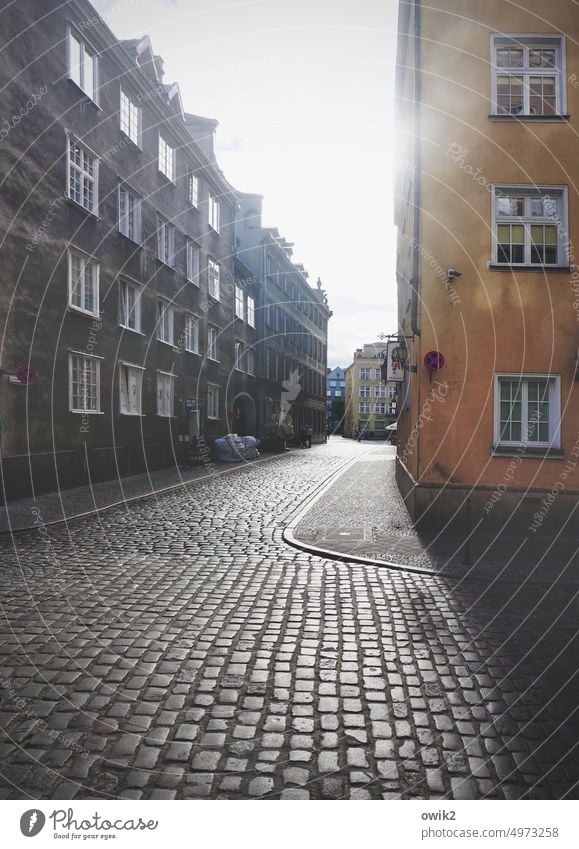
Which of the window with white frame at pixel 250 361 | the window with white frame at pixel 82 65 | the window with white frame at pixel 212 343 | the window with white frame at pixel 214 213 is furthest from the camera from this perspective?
the window with white frame at pixel 250 361

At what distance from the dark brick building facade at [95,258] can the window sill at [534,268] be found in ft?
34.6

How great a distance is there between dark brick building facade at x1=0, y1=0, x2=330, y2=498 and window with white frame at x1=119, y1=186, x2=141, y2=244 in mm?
67

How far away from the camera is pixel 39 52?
48.9 feet

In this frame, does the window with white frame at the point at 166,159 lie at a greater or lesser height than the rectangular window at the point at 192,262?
greater

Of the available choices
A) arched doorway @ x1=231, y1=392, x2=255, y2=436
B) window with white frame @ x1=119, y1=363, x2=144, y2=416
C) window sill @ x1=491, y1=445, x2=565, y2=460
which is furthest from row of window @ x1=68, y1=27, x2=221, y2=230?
arched doorway @ x1=231, y1=392, x2=255, y2=436

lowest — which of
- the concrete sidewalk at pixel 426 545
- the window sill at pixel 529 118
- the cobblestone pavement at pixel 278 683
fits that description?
the concrete sidewalk at pixel 426 545

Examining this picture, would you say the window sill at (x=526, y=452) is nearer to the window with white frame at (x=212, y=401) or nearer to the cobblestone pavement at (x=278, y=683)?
the cobblestone pavement at (x=278, y=683)

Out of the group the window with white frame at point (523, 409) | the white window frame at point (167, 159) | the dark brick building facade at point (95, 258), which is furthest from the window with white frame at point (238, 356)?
the window with white frame at point (523, 409)

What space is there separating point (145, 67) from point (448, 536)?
21868 mm

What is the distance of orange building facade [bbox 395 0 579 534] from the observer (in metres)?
11.0

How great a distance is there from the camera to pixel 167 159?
24.2 m

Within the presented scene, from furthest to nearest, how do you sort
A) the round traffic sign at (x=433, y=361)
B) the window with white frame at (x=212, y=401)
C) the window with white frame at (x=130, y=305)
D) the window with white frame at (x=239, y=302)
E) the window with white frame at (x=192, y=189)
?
1. the window with white frame at (x=239, y=302)
2. the window with white frame at (x=212, y=401)
3. the window with white frame at (x=192, y=189)
4. the window with white frame at (x=130, y=305)
5. the round traffic sign at (x=433, y=361)

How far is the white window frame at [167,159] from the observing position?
23.5 m

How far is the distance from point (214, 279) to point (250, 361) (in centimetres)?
885
